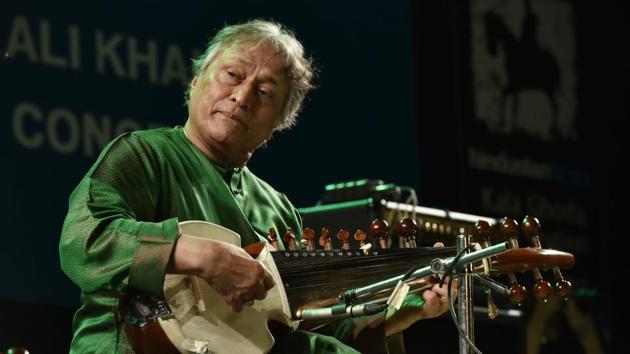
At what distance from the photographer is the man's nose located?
3318 mm

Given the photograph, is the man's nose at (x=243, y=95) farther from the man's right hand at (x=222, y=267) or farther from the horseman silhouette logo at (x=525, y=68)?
the horseman silhouette logo at (x=525, y=68)

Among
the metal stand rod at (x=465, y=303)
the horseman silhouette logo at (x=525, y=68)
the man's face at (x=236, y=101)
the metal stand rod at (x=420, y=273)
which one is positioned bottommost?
the horseman silhouette logo at (x=525, y=68)

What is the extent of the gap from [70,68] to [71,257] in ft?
5.84

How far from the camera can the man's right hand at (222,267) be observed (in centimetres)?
272

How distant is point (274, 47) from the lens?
3426 millimetres

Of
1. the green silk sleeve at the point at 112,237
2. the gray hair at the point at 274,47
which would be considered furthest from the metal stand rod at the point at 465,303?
the gray hair at the point at 274,47

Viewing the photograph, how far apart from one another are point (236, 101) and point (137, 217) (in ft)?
1.57

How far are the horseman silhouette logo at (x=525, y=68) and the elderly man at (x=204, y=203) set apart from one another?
2792 mm

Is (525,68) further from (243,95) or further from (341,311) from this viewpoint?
(341,311)

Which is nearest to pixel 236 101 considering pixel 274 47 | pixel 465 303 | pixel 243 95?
pixel 243 95

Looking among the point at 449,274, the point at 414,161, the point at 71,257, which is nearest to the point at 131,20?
the point at 414,161

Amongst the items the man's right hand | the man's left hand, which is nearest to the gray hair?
the man's left hand

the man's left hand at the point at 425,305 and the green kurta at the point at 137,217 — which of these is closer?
the green kurta at the point at 137,217

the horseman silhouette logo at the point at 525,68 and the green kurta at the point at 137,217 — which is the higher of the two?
the green kurta at the point at 137,217
